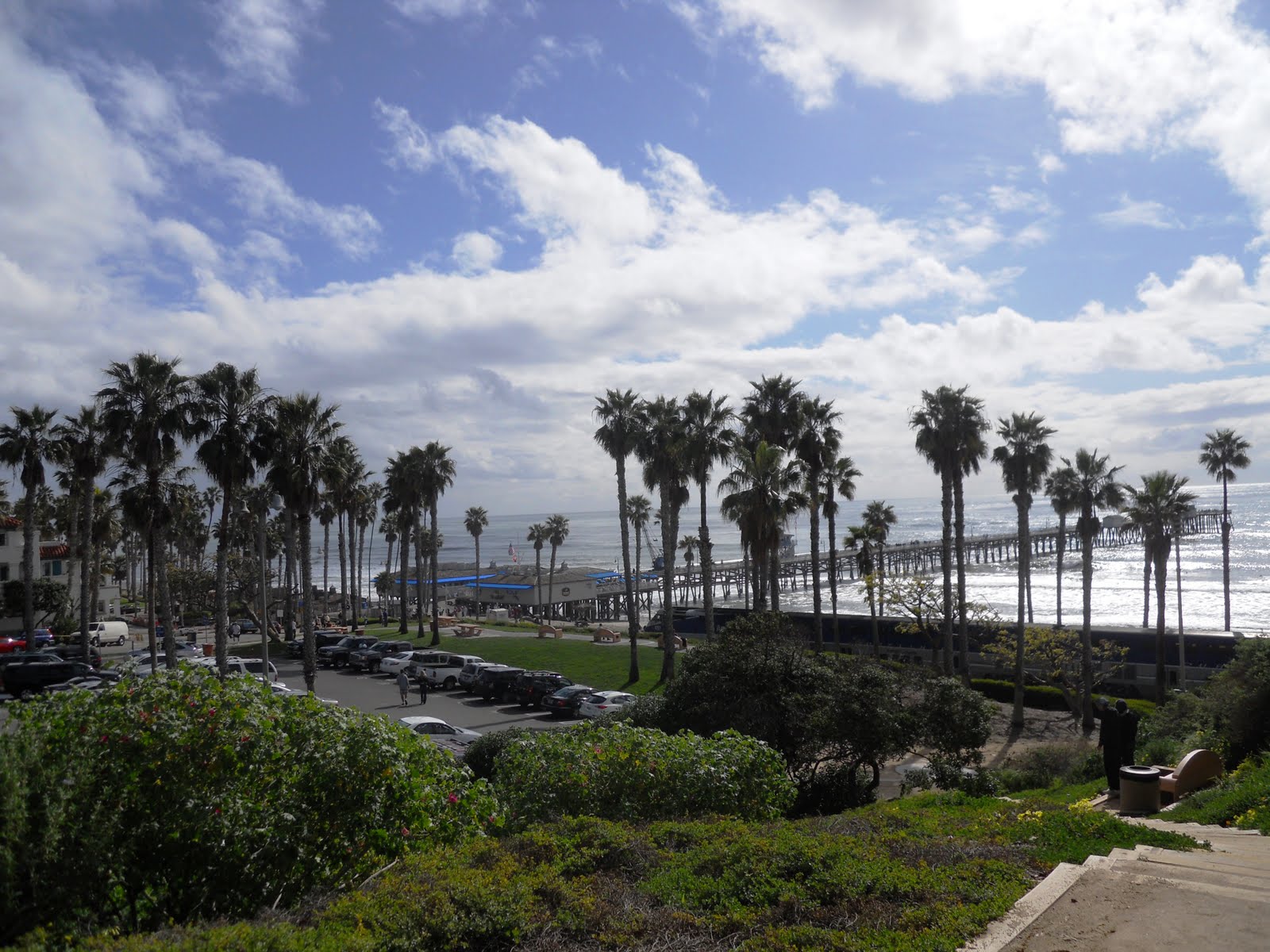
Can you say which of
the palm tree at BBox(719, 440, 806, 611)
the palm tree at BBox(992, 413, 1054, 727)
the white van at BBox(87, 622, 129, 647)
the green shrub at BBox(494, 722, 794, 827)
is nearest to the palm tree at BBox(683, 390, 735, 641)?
the palm tree at BBox(719, 440, 806, 611)

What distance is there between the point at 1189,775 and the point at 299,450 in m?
26.3

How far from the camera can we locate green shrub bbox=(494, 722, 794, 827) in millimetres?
10766

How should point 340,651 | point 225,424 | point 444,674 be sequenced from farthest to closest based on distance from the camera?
point 340,651 → point 444,674 → point 225,424

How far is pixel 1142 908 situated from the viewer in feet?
19.7

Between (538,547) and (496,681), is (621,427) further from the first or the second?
(538,547)

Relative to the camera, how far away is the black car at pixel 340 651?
1704 inches

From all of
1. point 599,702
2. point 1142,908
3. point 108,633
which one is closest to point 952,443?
point 599,702

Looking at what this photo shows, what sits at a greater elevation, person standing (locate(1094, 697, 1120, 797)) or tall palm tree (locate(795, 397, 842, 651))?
tall palm tree (locate(795, 397, 842, 651))

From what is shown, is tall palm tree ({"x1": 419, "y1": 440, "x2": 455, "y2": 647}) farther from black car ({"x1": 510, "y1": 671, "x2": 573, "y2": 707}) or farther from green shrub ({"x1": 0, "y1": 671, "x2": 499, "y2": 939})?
green shrub ({"x1": 0, "y1": 671, "x2": 499, "y2": 939})

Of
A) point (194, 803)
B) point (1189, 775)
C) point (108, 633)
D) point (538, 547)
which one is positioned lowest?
point (108, 633)

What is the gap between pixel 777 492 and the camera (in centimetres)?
3262

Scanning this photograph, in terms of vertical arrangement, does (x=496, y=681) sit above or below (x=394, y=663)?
above

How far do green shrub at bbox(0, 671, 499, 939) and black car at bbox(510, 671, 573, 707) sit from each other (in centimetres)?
2300

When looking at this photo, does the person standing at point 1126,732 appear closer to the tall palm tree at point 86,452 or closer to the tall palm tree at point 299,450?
the tall palm tree at point 299,450
